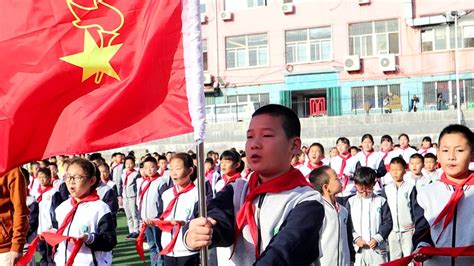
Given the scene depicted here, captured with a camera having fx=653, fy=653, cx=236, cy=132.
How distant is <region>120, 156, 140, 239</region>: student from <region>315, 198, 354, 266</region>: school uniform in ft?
24.4

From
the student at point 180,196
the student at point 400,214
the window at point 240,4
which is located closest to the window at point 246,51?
the window at point 240,4

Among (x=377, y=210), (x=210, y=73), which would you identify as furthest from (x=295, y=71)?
(x=377, y=210)

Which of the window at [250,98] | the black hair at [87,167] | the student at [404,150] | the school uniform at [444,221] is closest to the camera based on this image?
the school uniform at [444,221]

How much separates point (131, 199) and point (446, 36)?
18.4 m

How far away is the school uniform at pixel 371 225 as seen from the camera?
21.5 ft

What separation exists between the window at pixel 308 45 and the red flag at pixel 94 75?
1043 inches

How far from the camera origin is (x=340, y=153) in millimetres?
11531

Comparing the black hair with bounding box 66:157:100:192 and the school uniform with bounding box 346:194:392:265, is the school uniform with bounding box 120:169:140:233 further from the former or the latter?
A: the black hair with bounding box 66:157:100:192

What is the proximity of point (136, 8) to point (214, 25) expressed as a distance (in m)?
28.2

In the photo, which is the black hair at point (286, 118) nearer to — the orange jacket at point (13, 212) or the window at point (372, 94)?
the orange jacket at point (13, 212)

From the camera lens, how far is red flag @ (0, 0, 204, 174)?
2996 millimetres

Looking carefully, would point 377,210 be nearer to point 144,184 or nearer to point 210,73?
point 144,184

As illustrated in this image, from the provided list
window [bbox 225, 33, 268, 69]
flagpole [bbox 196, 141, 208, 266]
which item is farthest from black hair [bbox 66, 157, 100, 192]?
window [bbox 225, 33, 268, 69]

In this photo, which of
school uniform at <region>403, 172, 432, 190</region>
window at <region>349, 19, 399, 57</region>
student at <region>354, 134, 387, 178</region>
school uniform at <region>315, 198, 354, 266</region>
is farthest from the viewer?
window at <region>349, 19, 399, 57</region>
